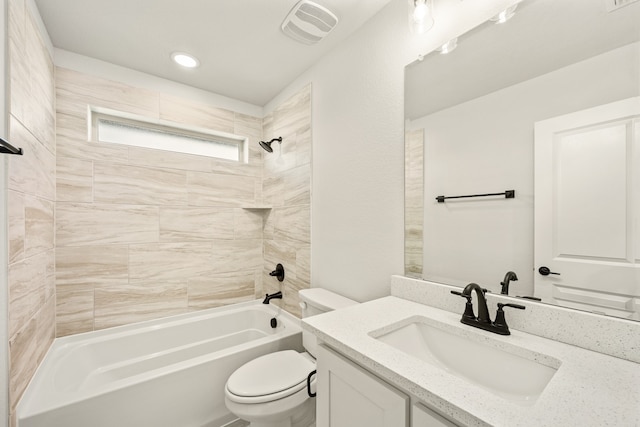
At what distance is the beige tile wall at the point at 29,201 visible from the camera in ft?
3.68

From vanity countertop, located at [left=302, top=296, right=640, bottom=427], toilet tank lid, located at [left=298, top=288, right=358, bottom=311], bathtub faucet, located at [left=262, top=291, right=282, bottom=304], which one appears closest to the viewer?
vanity countertop, located at [left=302, top=296, right=640, bottom=427]

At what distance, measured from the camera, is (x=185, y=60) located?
6.24ft

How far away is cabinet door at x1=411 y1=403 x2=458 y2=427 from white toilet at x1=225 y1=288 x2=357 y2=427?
0.88m

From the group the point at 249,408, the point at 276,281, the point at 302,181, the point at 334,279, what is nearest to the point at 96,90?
the point at 302,181

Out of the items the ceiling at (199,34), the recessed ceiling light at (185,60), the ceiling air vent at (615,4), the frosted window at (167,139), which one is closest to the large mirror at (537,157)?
the ceiling air vent at (615,4)

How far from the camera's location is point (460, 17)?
112 cm

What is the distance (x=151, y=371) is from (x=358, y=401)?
1.28m

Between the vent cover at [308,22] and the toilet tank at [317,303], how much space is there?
5.35 feet

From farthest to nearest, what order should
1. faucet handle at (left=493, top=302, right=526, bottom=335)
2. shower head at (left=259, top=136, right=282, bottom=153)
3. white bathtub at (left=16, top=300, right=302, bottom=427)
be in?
shower head at (left=259, top=136, right=282, bottom=153) < white bathtub at (left=16, top=300, right=302, bottom=427) < faucet handle at (left=493, top=302, right=526, bottom=335)

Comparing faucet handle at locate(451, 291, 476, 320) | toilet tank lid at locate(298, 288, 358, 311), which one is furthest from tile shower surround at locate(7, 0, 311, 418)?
faucet handle at locate(451, 291, 476, 320)

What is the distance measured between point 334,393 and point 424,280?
2.07ft

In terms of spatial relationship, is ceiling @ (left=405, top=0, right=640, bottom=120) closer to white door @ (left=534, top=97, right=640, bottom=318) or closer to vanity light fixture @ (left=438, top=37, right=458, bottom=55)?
vanity light fixture @ (left=438, top=37, right=458, bottom=55)

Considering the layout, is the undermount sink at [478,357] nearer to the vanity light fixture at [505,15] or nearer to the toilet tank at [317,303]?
the toilet tank at [317,303]

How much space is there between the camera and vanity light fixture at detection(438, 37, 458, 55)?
1.14m
